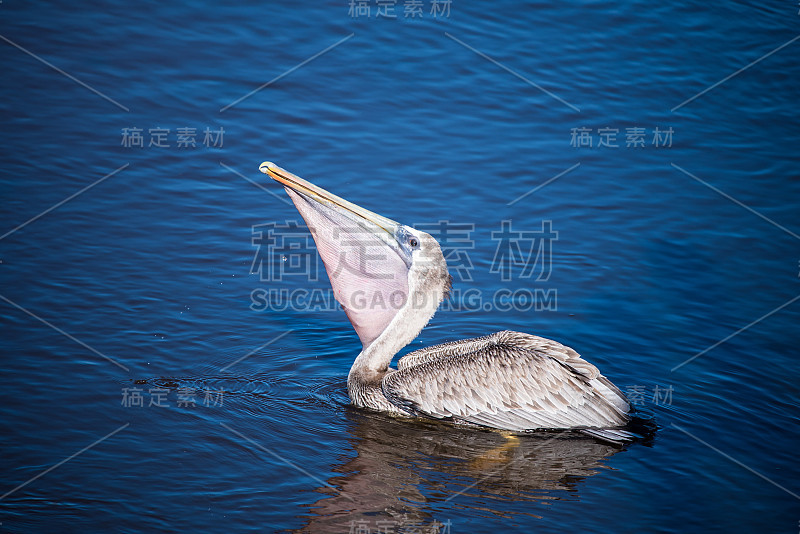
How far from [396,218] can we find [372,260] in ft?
7.09

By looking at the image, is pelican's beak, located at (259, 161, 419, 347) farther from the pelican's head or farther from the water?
the water

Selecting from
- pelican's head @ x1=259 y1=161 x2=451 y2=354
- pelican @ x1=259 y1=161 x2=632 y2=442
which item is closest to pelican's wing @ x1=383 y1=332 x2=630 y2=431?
pelican @ x1=259 y1=161 x2=632 y2=442

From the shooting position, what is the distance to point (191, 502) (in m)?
4.52

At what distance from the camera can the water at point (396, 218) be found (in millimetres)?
4793

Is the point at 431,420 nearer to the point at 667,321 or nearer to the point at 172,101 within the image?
the point at 667,321

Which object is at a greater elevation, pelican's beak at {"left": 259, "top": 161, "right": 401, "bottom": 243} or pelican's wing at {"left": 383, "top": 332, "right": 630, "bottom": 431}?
pelican's beak at {"left": 259, "top": 161, "right": 401, "bottom": 243}

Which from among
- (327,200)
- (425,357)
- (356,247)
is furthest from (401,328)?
(327,200)

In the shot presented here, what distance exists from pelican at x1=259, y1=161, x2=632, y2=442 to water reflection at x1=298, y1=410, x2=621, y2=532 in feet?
0.41

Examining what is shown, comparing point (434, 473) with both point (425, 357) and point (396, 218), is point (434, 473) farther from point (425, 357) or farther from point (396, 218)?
point (396, 218)

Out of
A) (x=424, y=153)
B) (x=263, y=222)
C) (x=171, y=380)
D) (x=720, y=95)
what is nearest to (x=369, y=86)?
(x=424, y=153)

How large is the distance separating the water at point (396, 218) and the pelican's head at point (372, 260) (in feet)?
2.13

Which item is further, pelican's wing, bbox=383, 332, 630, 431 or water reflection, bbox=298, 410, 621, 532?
pelican's wing, bbox=383, 332, 630, 431

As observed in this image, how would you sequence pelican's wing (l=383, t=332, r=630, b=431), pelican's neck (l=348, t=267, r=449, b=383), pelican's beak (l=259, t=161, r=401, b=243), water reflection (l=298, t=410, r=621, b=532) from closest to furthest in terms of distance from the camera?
water reflection (l=298, t=410, r=621, b=532)
pelican's wing (l=383, t=332, r=630, b=431)
pelican's beak (l=259, t=161, r=401, b=243)
pelican's neck (l=348, t=267, r=449, b=383)

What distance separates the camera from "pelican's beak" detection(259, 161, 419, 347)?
555 cm
